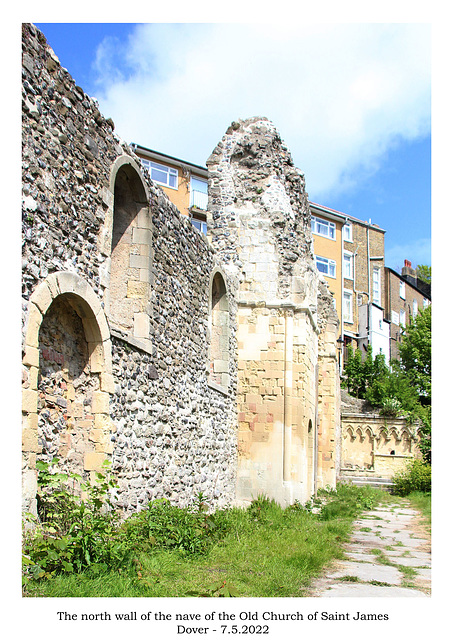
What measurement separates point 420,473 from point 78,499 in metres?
16.4

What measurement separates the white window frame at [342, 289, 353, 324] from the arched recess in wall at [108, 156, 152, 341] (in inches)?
1254

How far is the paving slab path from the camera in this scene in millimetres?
6031

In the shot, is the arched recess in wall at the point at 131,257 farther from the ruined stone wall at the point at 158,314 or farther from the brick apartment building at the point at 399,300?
the brick apartment building at the point at 399,300

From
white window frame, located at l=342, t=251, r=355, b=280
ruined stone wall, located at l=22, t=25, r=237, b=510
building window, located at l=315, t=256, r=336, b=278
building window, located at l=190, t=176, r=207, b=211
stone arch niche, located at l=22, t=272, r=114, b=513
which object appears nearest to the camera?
ruined stone wall, located at l=22, t=25, r=237, b=510

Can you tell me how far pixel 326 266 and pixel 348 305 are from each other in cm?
335

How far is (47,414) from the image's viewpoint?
5996mm

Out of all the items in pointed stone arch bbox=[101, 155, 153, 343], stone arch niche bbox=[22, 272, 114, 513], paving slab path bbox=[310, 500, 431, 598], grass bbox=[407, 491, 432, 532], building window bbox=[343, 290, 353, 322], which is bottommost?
grass bbox=[407, 491, 432, 532]

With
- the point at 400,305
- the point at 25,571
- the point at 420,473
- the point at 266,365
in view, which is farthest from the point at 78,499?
the point at 400,305

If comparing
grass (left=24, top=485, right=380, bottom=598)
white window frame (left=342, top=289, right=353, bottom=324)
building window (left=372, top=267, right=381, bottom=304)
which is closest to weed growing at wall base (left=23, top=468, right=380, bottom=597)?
grass (left=24, top=485, right=380, bottom=598)

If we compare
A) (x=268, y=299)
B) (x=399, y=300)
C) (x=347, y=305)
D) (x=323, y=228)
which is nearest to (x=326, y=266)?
(x=323, y=228)

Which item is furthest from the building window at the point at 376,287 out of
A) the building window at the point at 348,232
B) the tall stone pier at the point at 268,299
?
the tall stone pier at the point at 268,299

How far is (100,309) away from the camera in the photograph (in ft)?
21.7

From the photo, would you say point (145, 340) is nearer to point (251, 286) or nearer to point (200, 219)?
point (251, 286)

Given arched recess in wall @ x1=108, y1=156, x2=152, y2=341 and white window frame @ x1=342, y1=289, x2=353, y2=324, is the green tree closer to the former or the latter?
white window frame @ x1=342, y1=289, x2=353, y2=324
